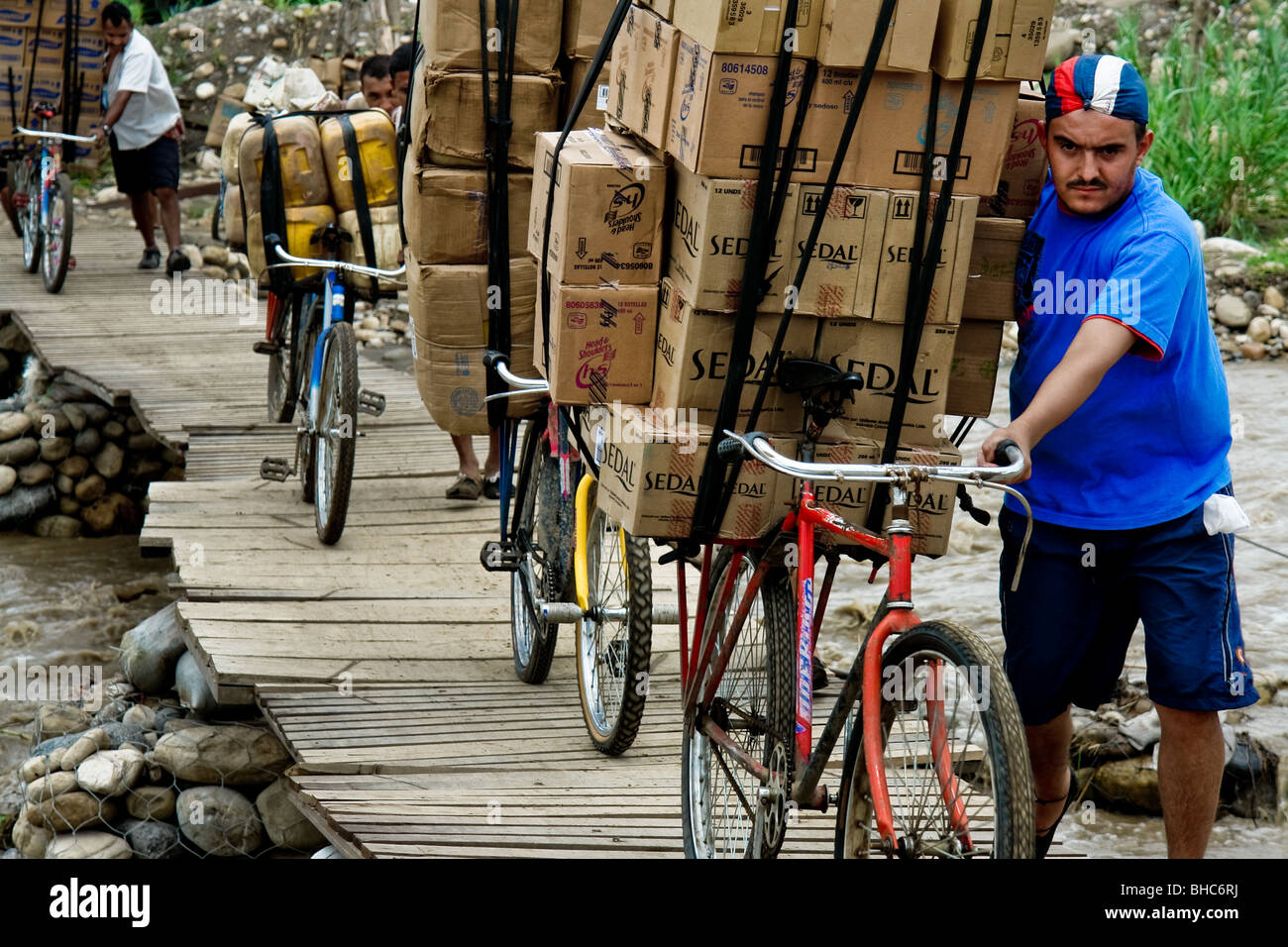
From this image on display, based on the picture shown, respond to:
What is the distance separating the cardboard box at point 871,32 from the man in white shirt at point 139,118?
371 inches

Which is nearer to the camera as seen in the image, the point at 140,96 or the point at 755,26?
the point at 755,26

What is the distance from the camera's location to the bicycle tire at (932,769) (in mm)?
2611

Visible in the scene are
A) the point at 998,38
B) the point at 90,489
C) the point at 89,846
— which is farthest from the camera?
the point at 90,489

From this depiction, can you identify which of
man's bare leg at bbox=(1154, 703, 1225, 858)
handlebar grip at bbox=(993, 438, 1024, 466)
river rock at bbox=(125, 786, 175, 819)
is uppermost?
handlebar grip at bbox=(993, 438, 1024, 466)

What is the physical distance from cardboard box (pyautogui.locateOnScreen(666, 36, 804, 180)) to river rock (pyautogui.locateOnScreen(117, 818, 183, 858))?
3.72 m

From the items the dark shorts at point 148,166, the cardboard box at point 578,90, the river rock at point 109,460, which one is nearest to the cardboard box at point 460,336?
the cardboard box at point 578,90

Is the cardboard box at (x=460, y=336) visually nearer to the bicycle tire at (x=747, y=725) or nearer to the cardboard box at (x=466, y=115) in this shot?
the cardboard box at (x=466, y=115)

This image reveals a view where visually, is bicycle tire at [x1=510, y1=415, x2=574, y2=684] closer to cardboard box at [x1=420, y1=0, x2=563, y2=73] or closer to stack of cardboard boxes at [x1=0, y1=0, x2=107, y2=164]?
cardboard box at [x1=420, y1=0, x2=563, y2=73]

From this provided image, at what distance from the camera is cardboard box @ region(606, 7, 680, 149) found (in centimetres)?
327

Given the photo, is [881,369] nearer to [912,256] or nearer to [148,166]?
[912,256]

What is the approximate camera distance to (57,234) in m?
11.5

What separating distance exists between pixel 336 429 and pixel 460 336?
1385mm

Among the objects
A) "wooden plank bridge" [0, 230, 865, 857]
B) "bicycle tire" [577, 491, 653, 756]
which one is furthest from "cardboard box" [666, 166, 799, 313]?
"wooden plank bridge" [0, 230, 865, 857]

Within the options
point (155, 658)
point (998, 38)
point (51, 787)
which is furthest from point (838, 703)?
point (155, 658)
